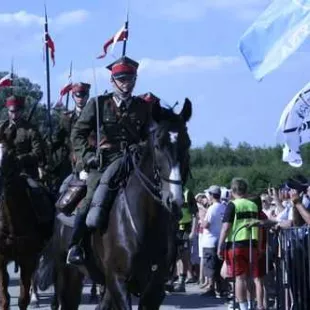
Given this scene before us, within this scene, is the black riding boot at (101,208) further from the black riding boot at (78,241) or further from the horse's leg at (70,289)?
the horse's leg at (70,289)

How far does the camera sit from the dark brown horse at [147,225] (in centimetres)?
1000

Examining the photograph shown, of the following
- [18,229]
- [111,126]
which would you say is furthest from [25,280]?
[111,126]

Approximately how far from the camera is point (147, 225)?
1059cm

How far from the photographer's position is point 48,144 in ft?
58.0

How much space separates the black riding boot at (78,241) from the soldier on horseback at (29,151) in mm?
3976

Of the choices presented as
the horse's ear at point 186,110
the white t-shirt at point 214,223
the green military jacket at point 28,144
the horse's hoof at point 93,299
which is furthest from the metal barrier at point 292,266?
the white t-shirt at point 214,223

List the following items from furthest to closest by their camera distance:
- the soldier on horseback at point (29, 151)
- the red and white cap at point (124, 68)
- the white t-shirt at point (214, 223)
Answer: the white t-shirt at point (214, 223) < the soldier on horseback at point (29, 151) < the red and white cap at point (124, 68)

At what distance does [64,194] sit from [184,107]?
9.02 feet

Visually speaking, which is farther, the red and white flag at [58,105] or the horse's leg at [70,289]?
the red and white flag at [58,105]

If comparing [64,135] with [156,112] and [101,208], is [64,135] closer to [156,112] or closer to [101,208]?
[101,208]

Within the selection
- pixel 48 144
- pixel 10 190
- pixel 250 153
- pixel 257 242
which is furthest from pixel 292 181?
pixel 250 153

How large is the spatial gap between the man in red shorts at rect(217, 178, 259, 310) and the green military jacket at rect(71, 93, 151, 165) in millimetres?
4350

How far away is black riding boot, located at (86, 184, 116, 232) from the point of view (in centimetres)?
1091

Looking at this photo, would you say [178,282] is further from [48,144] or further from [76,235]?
[76,235]
